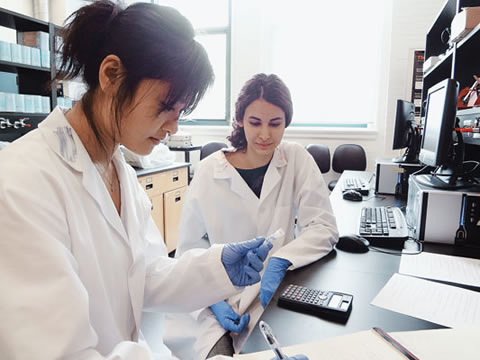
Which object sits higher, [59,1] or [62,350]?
[59,1]

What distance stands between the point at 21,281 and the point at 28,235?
0.07 metres

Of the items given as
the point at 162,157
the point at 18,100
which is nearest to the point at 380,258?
the point at 162,157

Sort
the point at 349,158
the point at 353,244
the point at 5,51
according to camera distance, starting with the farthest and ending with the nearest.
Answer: the point at 349,158, the point at 5,51, the point at 353,244

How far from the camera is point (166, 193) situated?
3.21 m

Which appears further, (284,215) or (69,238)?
(284,215)

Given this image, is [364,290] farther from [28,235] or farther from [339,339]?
[28,235]

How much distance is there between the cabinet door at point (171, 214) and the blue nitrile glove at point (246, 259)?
2295 millimetres

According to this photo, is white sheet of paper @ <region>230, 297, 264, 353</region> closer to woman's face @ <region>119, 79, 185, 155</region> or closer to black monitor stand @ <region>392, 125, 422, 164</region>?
woman's face @ <region>119, 79, 185, 155</region>

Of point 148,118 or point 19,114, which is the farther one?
point 19,114

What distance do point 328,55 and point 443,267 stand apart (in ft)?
11.8

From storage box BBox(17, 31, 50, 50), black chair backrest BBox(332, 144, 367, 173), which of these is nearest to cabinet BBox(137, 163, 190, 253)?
storage box BBox(17, 31, 50, 50)

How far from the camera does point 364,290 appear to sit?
94cm

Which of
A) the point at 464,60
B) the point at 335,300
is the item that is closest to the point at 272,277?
the point at 335,300

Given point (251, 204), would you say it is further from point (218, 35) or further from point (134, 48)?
point (218, 35)
